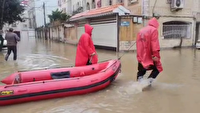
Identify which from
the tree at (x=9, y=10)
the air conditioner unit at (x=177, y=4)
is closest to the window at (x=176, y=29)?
the air conditioner unit at (x=177, y=4)

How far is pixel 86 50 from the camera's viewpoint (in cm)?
517

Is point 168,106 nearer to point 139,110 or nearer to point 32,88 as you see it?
point 139,110

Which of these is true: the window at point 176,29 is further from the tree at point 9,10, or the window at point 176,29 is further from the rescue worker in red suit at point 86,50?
the tree at point 9,10

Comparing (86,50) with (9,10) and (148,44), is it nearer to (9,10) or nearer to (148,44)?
(148,44)

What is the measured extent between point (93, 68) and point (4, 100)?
2.17 metres

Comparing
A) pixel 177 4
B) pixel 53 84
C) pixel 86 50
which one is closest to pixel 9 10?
pixel 177 4

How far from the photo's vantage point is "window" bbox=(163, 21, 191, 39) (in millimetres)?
13891

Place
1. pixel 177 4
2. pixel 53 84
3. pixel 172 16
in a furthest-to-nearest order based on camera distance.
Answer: pixel 172 16 < pixel 177 4 < pixel 53 84

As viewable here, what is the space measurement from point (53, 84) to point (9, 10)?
1416cm

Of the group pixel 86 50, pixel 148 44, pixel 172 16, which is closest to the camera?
pixel 148 44

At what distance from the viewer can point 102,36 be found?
14219mm

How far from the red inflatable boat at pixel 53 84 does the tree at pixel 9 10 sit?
12285 mm

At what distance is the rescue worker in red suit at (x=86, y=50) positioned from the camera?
16.8ft

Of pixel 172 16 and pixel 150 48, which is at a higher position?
pixel 172 16
